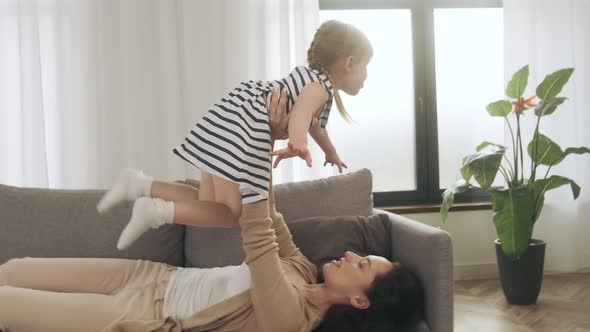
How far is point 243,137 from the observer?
73.2 inches

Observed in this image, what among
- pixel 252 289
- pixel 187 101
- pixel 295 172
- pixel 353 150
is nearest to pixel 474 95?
pixel 353 150

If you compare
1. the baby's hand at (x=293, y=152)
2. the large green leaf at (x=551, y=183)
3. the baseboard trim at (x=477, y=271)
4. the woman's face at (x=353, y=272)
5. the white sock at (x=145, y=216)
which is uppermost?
the baby's hand at (x=293, y=152)

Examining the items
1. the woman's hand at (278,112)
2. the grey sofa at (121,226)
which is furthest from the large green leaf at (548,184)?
the woman's hand at (278,112)

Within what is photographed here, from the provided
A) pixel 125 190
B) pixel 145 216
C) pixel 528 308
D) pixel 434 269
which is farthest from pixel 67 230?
pixel 528 308

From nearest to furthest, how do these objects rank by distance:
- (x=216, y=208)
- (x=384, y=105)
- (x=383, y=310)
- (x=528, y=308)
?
(x=383, y=310)
(x=216, y=208)
(x=528, y=308)
(x=384, y=105)

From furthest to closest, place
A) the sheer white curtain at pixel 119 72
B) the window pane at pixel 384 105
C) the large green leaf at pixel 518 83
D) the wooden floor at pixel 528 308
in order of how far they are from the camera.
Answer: the window pane at pixel 384 105 → the sheer white curtain at pixel 119 72 → the large green leaf at pixel 518 83 → the wooden floor at pixel 528 308

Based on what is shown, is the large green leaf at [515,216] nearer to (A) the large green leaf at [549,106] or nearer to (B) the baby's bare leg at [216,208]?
(A) the large green leaf at [549,106]

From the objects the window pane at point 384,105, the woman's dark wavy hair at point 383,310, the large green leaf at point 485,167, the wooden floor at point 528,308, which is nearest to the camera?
the woman's dark wavy hair at point 383,310

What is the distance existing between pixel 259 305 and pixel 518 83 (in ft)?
7.36

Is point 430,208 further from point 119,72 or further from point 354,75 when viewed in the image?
point 119,72

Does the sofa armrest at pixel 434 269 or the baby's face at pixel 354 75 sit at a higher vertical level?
the baby's face at pixel 354 75

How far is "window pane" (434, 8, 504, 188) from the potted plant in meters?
0.56

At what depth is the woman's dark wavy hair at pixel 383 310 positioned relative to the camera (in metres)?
1.77

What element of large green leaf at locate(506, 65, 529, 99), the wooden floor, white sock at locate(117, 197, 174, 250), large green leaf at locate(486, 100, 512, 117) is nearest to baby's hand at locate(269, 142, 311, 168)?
white sock at locate(117, 197, 174, 250)
